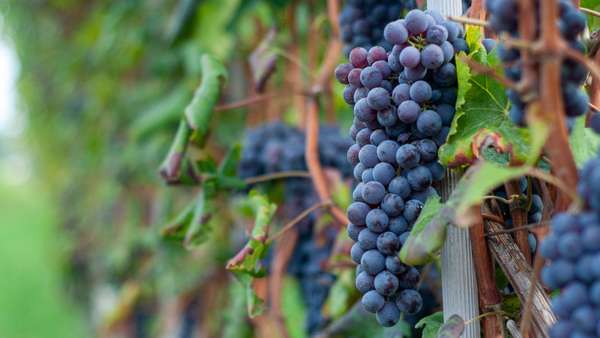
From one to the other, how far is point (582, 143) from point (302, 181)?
30.1 inches

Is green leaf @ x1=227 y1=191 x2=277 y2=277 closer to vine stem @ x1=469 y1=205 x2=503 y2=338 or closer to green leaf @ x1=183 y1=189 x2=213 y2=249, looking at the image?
green leaf @ x1=183 y1=189 x2=213 y2=249

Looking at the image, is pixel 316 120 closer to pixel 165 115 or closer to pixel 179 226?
pixel 179 226

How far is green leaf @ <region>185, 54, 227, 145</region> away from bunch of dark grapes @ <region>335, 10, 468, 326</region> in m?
0.40

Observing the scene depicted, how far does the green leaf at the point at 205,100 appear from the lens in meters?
0.96

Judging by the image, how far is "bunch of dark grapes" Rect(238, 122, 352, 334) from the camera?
1178 millimetres

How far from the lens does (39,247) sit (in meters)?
6.70

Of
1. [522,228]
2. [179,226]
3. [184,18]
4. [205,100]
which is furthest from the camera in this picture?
[184,18]

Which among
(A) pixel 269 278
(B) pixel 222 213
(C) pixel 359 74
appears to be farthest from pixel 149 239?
(C) pixel 359 74

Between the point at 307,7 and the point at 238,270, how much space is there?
0.81 meters

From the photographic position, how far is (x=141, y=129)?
1732mm

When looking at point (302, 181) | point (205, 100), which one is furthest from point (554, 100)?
point (302, 181)

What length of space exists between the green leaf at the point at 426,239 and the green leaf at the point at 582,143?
0.09m

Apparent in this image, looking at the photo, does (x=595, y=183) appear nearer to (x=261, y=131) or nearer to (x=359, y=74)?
(x=359, y=74)

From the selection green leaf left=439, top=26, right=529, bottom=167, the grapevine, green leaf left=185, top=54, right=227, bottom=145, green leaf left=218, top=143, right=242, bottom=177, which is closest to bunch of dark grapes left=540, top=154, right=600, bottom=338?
the grapevine
